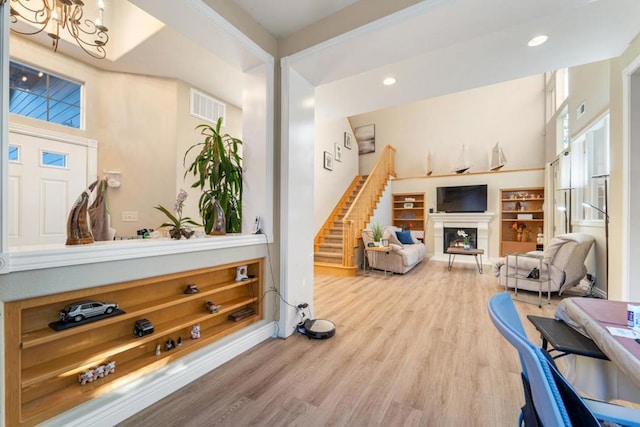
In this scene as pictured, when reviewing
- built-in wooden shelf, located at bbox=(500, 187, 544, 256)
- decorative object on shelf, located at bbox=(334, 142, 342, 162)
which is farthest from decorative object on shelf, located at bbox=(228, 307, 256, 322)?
built-in wooden shelf, located at bbox=(500, 187, 544, 256)

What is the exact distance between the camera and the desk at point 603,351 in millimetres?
1048

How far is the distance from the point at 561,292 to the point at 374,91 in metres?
4.03

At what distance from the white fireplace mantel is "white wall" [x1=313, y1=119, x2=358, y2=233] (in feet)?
9.36

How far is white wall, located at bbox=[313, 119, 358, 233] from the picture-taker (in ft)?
21.6

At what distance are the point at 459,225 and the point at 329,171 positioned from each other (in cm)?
399

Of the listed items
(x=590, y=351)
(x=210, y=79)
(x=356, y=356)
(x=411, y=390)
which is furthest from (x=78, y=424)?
(x=210, y=79)

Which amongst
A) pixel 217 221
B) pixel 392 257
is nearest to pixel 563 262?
pixel 392 257

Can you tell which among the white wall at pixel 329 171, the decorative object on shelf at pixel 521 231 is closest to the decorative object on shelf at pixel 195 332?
the white wall at pixel 329 171

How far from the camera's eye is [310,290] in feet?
9.22

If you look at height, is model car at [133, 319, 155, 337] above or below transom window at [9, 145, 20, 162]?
below

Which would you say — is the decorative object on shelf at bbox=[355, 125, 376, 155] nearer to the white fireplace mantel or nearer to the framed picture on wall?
the framed picture on wall

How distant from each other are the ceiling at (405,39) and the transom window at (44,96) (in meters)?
0.44

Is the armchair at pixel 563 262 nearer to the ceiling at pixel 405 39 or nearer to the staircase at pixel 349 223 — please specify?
the ceiling at pixel 405 39

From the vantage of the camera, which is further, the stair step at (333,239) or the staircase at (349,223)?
the stair step at (333,239)
